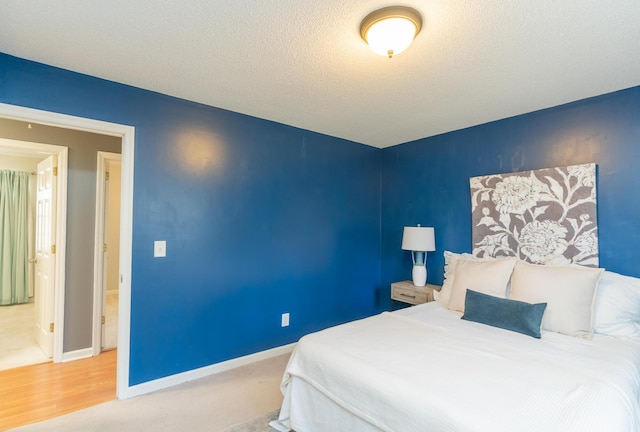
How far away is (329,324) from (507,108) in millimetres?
2854

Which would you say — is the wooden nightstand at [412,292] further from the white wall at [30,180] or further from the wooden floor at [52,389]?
the white wall at [30,180]

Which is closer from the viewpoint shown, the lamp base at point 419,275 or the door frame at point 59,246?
the door frame at point 59,246

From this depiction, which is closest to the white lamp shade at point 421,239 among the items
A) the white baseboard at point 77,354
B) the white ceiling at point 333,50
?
the white ceiling at point 333,50

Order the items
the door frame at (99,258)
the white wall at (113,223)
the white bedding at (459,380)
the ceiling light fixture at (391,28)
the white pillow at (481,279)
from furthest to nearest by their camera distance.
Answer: the white wall at (113,223)
the door frame at (99,258)
the white pillow at (481,279)
the ceiling light fixture at (391,28)
the white bedding at (459,380)

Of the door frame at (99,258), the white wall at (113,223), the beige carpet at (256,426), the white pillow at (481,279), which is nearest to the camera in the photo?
the beige carpet at (256,426)

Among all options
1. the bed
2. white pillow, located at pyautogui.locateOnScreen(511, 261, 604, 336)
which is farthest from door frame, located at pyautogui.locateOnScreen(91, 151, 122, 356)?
white pillow, located at pyautogui.locateOnScreen(511, 261, 604, 336)

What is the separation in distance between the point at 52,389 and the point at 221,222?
6.01ft

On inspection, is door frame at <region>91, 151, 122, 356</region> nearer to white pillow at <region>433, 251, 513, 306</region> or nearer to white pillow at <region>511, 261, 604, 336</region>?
white pillow at <region>433, 251, 513, 306</region>

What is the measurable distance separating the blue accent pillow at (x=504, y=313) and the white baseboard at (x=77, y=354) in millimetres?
3516

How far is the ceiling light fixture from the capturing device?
1501 millimetres

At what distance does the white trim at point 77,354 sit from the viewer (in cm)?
297

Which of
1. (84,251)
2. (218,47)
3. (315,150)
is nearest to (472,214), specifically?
(315,150)

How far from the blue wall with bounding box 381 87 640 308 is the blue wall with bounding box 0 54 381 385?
20.5 inches

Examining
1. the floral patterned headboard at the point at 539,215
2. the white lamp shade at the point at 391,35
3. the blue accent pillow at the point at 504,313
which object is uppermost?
the white lamp shade at the point at 391,35
